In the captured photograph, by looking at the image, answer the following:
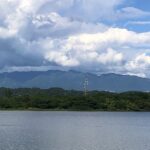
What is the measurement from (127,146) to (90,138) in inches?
440

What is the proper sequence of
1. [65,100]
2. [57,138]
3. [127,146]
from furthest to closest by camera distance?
[65,100], [57,138], [127,146]

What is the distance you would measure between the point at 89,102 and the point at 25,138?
126687mm

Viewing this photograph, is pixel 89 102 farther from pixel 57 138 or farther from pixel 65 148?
pixel 65 148

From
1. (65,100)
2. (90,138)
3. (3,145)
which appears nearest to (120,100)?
(65,100)

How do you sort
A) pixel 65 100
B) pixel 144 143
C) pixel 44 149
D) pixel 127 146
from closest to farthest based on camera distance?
pixel 44 149 < pixel 127 146 < pixel 144 143 < pixel 65 100

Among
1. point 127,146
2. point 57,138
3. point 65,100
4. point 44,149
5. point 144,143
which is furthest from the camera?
point 65,100

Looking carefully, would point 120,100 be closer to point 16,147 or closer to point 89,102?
point 89,102

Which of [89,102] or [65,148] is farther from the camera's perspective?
[89,102]

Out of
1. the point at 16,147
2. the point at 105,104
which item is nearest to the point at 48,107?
the point at 105,104

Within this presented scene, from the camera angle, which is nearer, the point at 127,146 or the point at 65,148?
the point at 65,148

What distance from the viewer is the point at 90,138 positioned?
2901 inches

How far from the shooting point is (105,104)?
7790 inches

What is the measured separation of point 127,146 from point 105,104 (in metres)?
134

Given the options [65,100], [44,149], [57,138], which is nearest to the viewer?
[44,149]
